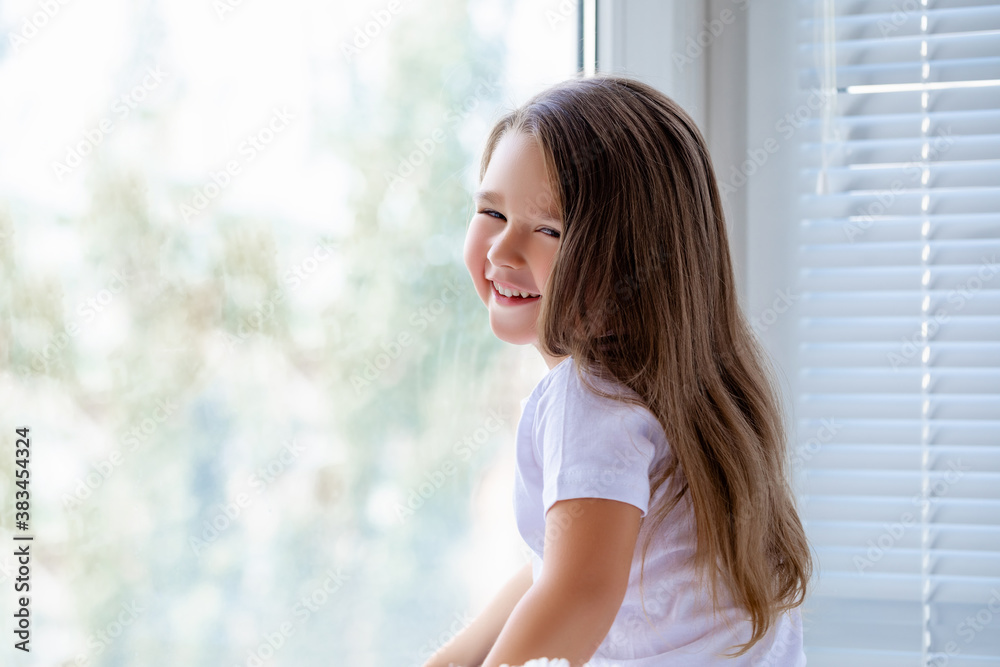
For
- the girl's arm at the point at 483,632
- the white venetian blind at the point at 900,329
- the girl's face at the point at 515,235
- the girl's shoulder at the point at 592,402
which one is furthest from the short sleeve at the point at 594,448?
the white venetian blind at the point at 900,329

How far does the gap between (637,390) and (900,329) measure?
21.0 inches

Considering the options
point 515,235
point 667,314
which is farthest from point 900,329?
point 515,235

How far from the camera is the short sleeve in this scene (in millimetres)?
652

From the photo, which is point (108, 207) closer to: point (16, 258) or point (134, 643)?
point (16, 258)

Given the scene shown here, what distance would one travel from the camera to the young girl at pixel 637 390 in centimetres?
67

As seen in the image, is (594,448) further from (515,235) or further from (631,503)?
(515,235)

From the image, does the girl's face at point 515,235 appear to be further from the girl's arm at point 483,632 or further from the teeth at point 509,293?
the girl's arm at point 483,632

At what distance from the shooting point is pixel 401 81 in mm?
1033

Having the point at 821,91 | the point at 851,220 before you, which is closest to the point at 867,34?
the point at 821,91

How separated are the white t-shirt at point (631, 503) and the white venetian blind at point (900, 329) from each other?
319 mm

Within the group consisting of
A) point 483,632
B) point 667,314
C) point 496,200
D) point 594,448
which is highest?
point 496,200

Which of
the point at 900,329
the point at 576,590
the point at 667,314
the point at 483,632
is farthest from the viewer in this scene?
the point at 900,329

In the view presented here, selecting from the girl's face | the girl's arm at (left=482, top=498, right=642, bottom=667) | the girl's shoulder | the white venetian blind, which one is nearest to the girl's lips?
the girl's face

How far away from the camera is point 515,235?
779 millimetres
